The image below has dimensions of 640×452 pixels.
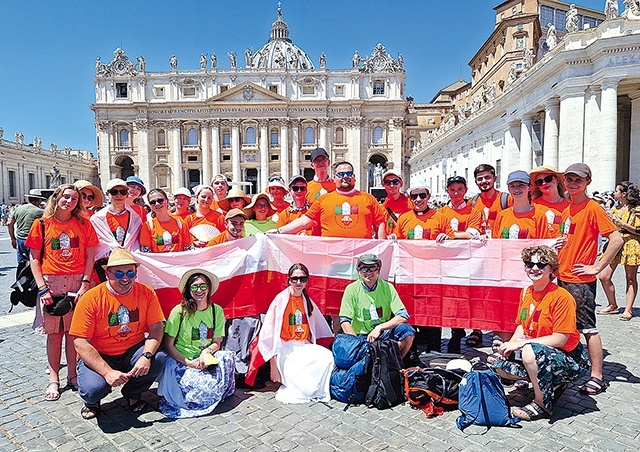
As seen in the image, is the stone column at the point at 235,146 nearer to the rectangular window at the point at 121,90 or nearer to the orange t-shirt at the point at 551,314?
the rectangular window at the point at 121,90

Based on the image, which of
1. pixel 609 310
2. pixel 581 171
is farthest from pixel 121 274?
pixel 609 310

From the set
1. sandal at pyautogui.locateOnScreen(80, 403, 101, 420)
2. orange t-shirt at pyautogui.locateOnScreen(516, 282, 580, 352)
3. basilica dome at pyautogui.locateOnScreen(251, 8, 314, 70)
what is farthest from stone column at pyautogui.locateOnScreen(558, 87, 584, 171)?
basilica dome at pyautogui.locateOnScreen(251, 8, 314, 70)

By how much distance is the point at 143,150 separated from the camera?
2498 inches

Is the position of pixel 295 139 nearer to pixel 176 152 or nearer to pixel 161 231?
pixel 176 152

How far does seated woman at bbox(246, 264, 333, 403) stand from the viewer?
422 cm

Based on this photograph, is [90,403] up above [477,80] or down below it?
below

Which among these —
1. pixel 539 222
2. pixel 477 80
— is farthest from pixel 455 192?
pixel 477 80

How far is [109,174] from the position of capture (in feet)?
211

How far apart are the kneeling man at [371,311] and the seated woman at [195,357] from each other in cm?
129

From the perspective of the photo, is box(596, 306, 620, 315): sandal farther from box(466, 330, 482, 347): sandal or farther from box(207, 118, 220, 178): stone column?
box(207, 118, 220, 178): stone column

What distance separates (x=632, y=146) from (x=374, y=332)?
21.3m

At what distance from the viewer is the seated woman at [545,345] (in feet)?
12.1

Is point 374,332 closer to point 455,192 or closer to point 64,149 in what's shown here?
point 455,192

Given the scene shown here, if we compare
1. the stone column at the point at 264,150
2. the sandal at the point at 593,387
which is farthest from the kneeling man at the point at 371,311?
the stone column at the point at 264,150
